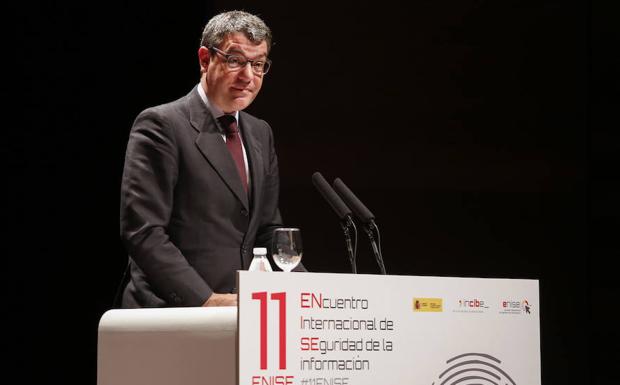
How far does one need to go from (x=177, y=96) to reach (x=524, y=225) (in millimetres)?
1970

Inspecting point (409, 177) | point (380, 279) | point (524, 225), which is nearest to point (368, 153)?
point (409, 177)

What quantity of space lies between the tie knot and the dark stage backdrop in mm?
774

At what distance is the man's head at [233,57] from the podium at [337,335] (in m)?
0.93

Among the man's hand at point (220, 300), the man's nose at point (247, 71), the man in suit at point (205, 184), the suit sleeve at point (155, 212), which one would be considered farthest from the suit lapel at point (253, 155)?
the man's hand at point (220, 300)

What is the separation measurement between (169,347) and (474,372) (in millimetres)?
773

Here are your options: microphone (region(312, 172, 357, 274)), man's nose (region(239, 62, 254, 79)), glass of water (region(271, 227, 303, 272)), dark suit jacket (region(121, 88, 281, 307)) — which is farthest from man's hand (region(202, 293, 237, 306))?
man's nose (region(239, 62, 254, 79))

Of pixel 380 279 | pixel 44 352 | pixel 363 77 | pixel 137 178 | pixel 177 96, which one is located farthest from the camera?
pixel 363 77

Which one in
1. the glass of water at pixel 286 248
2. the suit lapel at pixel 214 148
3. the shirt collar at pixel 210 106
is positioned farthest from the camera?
the shirt collar at pixel 210 106

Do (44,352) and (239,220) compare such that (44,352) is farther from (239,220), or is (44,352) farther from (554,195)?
(554,195)

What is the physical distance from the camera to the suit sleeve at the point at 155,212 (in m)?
2.60

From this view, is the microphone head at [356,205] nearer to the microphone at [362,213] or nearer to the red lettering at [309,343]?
the microphone at [362,213]

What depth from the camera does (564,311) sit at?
472cm

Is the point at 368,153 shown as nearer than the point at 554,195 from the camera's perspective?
Yes

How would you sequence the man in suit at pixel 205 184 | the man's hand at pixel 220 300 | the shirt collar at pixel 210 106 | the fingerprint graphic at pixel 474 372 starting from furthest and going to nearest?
the shirt collar at pixel 210 106, the man in suit at pixel 205 184, the man's hand at pixel 220 300, the fingerprint graphic at pixel 474 372
